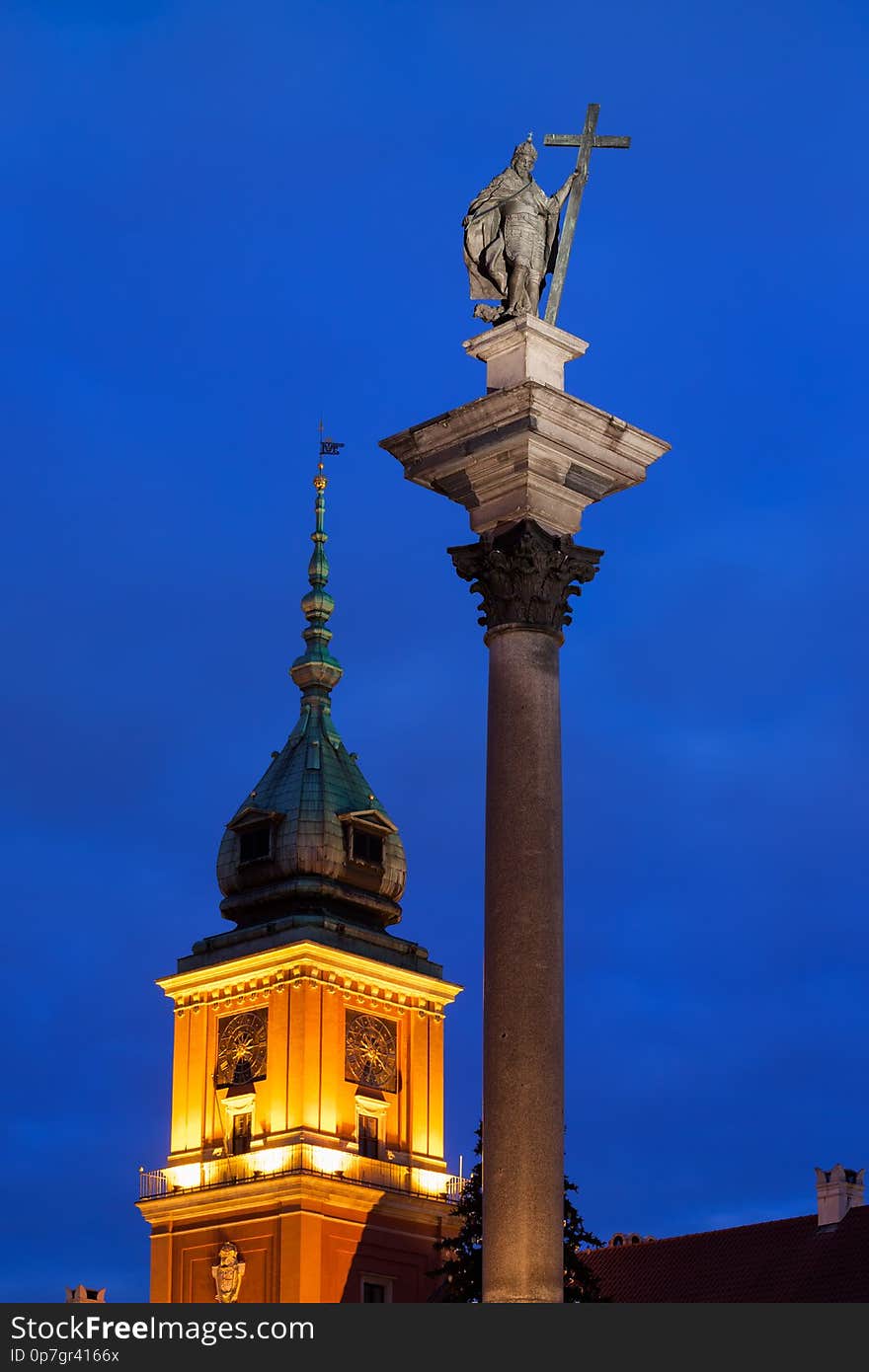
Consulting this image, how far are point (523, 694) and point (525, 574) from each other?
81 cm

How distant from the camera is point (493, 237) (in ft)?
55.9

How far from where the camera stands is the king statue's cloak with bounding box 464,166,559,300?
55.9 ft

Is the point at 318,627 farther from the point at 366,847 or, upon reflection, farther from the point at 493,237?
the point at 493,237

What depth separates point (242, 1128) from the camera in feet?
222

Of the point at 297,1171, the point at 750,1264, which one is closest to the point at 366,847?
the point at 297,1171

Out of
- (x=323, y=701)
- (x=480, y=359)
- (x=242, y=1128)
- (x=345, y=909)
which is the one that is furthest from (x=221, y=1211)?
(x=480, y=359)

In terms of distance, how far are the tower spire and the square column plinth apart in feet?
193

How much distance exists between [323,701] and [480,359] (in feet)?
193

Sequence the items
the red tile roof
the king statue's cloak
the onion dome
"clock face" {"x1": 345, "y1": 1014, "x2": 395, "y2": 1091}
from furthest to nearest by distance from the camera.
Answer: the onion dome → "clock face" {"x1": 345, "y1": 1014, "x2": 395, "y2": 1091} → the red tile roof → the king statue's cloak

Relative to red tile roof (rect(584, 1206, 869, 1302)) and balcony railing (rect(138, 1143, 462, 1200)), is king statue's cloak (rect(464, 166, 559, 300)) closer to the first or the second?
red tile roof (rect(584, 1206, 869, 1302))

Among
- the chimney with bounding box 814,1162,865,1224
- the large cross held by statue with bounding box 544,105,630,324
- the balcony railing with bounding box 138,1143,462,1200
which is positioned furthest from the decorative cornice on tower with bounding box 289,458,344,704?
the large cross held by statue with bounding box 544,105,630,324

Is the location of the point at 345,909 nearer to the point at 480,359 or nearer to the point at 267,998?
the point at 267,998

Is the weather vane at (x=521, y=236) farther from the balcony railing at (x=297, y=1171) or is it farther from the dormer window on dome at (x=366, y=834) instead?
the dormer window on dome at (x=366, y=834)
